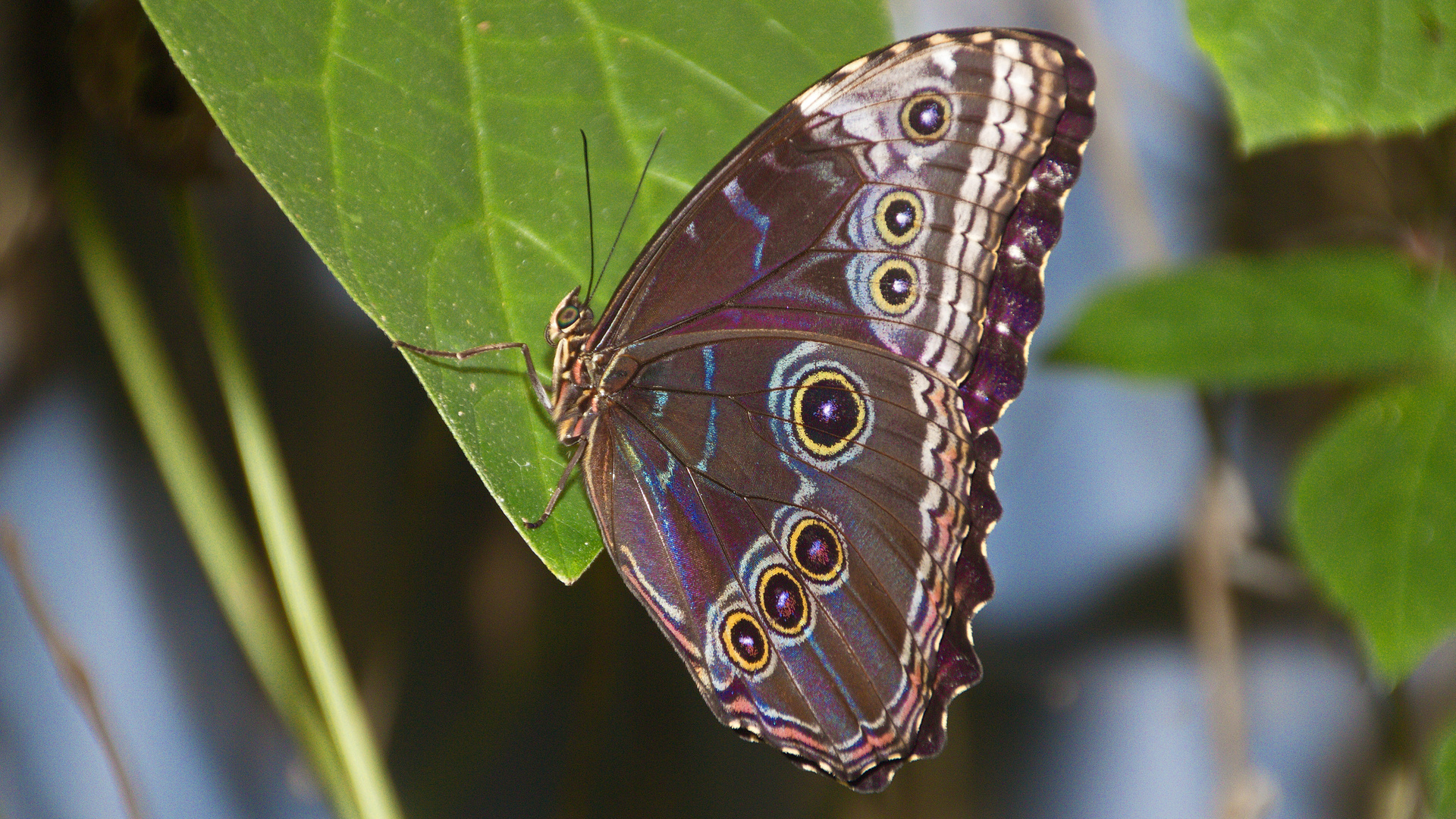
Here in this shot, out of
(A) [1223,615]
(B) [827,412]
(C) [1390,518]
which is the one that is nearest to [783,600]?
(B) [827,412]

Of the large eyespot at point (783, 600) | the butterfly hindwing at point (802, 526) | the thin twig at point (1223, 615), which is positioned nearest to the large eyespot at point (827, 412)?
the butterfly hindwing at point (802, 526)

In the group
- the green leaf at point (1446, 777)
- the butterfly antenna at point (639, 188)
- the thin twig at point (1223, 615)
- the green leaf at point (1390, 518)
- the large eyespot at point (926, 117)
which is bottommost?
the thin twig at point (1223, 615)

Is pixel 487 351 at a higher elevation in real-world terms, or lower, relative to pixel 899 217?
higher

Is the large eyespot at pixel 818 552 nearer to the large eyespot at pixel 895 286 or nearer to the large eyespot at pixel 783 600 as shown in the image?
the large eyespot at pixel 783 600

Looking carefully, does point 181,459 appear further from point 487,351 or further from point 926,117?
point 926,117

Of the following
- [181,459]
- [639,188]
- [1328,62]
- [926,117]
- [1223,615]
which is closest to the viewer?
[1328,62]

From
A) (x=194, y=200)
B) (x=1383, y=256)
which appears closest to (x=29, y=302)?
(x=194, y=200)
